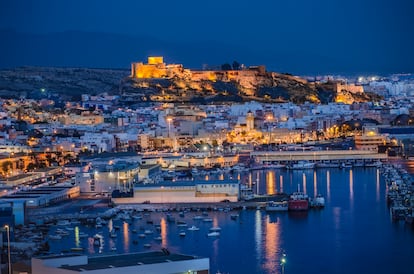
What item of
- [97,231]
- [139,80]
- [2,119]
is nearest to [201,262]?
[97,231]

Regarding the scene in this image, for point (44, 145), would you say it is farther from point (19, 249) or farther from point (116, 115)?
point (19, 249)

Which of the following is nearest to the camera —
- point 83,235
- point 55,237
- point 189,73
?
point 55,237

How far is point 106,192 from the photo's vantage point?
13742 mm

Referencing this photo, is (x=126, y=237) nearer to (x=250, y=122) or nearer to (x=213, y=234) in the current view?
(x=213, y=234)

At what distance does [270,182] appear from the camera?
15.3 meters

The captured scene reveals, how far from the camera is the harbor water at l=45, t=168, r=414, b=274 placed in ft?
29.7

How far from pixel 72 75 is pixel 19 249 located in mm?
23770

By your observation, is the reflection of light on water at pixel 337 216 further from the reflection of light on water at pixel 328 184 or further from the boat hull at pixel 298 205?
the reflection of light on water at pixel 328 184

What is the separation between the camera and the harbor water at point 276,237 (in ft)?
29.7

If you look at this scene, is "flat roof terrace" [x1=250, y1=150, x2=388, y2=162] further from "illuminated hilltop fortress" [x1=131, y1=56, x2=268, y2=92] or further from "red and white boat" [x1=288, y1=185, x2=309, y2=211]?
"illuminated hilltop fortress" [x1=131, y1=56, x2=268, y2=92]

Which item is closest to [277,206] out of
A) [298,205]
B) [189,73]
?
[298,205]

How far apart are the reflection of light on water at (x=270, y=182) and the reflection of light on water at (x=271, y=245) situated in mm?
2371

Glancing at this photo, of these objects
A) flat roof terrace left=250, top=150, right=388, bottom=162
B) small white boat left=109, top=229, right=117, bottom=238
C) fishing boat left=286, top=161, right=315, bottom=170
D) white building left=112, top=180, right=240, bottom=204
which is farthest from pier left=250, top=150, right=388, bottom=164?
small white boat left=109, top=229, right=117, bottom=238

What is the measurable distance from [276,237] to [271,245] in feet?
1.53
